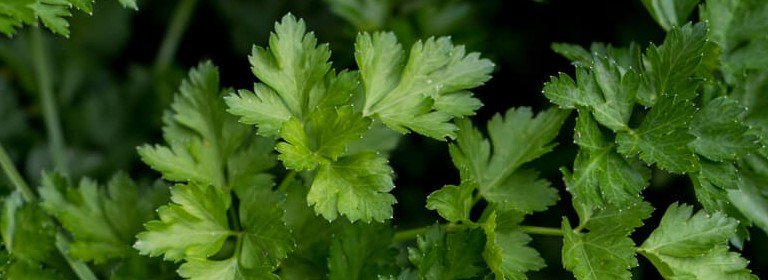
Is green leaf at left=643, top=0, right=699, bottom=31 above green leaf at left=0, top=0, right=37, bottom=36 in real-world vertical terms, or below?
below

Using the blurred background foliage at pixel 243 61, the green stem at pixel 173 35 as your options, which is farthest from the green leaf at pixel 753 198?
the green stem at pixel 173 35

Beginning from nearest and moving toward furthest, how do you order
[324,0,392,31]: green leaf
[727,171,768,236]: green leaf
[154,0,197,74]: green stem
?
[727,171,768,236]: green leaf → [324,0,392,31]: green leaf → [154,0,197,74]: green stem

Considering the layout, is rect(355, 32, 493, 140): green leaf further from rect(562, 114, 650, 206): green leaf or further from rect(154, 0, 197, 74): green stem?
rect(154, 0, 197, 74): green stem

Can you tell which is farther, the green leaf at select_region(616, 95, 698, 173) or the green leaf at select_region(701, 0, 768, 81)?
the green leaf at select_region(701, 0, 768, 81)

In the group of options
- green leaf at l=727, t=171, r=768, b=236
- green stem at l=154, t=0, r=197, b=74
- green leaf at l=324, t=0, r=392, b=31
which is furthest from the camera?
green stem at l=154, t=0, r=197, b=74

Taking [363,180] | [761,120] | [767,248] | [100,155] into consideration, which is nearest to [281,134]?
[363,180]

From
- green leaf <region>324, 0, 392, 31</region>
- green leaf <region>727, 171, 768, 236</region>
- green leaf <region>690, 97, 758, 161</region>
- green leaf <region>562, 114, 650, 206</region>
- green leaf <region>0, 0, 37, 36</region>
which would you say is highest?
green leaf <region>324, 0, 392, 31</region>

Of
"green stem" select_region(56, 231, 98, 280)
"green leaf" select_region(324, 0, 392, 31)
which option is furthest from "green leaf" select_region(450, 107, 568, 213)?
"green stem" select_region(56, 231, 98, 280)
